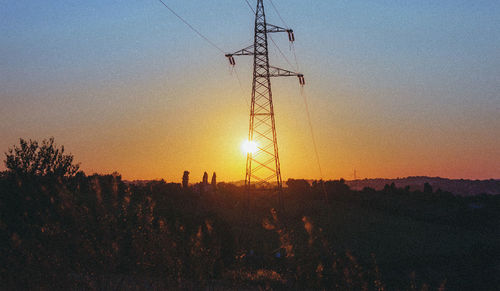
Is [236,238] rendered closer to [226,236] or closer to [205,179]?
[226,236]

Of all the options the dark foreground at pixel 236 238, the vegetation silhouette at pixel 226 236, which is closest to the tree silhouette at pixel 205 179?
the dark foreground at pixel 236 238

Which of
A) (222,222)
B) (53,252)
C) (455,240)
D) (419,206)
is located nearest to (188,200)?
(222,222)

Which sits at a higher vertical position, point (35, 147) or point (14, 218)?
point (35, 147)

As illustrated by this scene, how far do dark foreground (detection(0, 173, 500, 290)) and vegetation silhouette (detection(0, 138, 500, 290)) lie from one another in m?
0.05

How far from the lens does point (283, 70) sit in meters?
35.9

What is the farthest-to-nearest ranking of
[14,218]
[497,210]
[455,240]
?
[497,210], [455,240], [14,218]

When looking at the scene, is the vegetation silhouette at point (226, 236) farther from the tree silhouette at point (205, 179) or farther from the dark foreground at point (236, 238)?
the tree silhouette at point (205, 179)

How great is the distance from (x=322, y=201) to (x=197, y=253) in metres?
58.2

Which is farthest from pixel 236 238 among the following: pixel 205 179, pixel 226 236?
pixel 205 179

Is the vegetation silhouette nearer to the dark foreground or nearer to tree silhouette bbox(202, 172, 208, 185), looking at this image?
the dark foreground

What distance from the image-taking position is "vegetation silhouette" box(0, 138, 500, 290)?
28.4 ft

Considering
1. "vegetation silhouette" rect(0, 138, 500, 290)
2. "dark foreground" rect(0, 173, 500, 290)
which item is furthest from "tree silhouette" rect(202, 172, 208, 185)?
"vegetation silhouette" rect(0, 138, 500, 290)

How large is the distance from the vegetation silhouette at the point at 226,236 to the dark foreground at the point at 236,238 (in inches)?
2.0

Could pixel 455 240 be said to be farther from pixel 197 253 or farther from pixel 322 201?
pixel 197 253
